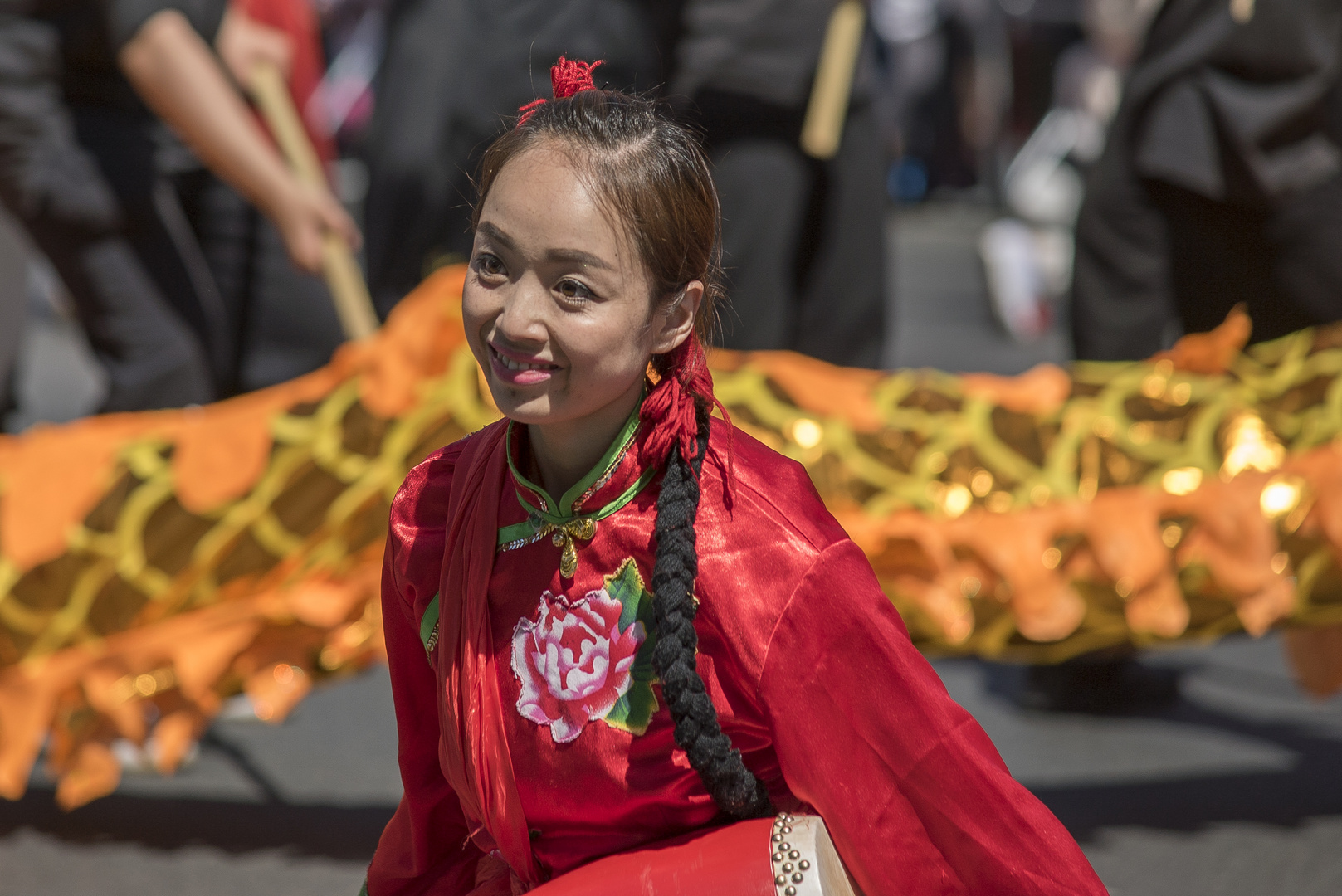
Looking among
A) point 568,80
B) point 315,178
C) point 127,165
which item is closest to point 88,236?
point 127,165

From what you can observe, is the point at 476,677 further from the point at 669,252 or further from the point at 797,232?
the point at 797,232

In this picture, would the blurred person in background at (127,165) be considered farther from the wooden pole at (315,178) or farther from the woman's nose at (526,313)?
the woman's nose at (526,313)

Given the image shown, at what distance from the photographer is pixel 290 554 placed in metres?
2.42

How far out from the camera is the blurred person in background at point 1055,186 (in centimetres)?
760

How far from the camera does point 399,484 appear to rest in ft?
7.53

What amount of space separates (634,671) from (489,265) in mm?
349

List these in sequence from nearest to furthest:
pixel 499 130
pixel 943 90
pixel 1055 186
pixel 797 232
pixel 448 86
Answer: pixel 499 130 → pixel 797 232 → pixel 448 86 → pixel 1055 186 → pixel 943 90

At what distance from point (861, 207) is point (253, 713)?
5.49 ft

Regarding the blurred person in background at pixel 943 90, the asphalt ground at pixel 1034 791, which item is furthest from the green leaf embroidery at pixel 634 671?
the blurred person in background at pixel 943 90

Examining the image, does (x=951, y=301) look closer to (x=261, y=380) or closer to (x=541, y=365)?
(x=261, y=380)

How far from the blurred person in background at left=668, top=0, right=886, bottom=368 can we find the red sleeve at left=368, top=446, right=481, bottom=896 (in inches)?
64.9

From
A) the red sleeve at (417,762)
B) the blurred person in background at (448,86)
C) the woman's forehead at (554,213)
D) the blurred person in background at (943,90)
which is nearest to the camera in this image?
the woman's forehead at (554,213)

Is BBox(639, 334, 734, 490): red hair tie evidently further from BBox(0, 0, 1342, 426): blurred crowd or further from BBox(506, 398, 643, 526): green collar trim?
BBox(0, 0, 1342, 426): blurred crowd

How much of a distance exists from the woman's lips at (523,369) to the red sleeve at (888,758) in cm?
26
